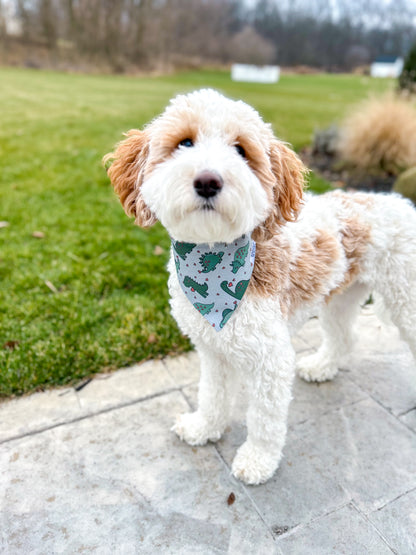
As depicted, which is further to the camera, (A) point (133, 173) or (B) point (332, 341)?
(B) point (332, 341)

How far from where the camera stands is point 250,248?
2.09 m

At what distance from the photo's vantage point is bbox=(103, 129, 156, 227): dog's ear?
193 cm

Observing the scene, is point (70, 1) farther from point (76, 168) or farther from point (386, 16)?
point (386, 16)

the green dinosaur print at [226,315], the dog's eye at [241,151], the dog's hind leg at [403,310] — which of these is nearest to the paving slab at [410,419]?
the dog's hind leg at [403,310]

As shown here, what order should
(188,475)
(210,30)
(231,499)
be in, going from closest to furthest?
(231,499), (188,475), (210,30)

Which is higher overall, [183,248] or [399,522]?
[183,248]

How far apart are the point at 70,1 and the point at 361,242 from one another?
39.4 metres

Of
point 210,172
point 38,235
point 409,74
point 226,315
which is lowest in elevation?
point 38,235

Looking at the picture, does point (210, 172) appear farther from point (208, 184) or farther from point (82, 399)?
point (82, 399)

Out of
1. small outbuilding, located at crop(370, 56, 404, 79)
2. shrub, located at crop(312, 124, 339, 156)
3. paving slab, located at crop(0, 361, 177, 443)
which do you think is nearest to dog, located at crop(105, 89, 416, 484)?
paving slab, located at crop(0, 361, 177, 443)

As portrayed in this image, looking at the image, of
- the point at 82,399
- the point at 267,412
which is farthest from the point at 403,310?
the point at 82,399

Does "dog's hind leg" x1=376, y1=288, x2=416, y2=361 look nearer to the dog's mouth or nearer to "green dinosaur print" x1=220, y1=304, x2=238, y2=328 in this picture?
"green dinosaur print" x1=220, y1=304, x2=238, y2=328

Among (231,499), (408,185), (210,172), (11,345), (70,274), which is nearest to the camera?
(210,172)

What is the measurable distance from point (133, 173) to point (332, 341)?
6.45 ft
